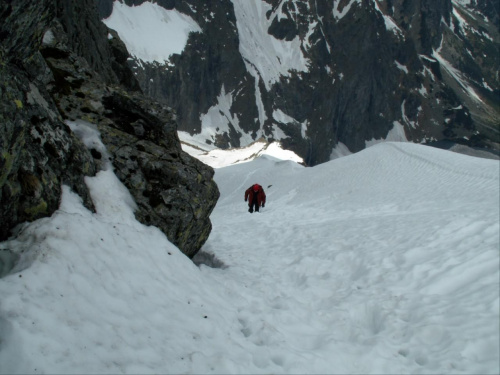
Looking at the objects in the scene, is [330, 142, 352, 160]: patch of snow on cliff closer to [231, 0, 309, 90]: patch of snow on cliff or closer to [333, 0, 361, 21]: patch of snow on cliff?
[231, 0, 309, 90]: patch of snow on cliff

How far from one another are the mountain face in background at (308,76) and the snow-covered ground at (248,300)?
107441 mm

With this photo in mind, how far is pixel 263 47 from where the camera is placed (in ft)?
515

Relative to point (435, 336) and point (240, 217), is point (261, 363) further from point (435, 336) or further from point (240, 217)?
point (240, 217)

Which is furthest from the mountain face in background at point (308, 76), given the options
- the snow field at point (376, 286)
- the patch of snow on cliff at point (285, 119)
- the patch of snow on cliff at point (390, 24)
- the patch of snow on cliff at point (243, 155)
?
the snow field at point (376, 286)

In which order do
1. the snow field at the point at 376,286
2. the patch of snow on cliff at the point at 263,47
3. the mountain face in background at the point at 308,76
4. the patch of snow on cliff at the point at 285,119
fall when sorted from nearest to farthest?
1. the snow field at the point at 376,286
2. the mountain face in background at the point at 308,76
3. the patch of snow on cliff at the point at 285,119
4. the patch of snow on cliff at the point at 263,47

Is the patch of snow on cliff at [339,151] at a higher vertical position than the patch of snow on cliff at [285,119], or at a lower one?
lower

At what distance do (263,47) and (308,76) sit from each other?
71.3 feet

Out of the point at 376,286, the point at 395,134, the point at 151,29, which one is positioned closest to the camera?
the point at 376,286

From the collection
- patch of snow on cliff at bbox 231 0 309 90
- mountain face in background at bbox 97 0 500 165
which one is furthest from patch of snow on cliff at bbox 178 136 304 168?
patch of snow on cliff at bbox 231 0 309 90

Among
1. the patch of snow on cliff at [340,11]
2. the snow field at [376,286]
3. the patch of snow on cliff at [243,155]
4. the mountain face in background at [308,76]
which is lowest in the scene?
the snow field at [376,286]

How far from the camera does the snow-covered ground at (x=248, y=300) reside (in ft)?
13.5

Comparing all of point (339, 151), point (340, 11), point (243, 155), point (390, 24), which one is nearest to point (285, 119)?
point (339, 151)

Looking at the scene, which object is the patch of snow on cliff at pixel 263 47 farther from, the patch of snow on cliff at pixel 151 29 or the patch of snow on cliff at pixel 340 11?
the patch of snow on cliff at pixel 151 29

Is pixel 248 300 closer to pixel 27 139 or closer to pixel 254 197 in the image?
pixel 27 139
